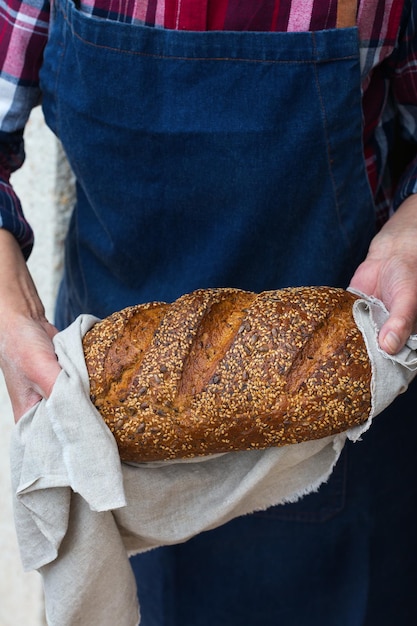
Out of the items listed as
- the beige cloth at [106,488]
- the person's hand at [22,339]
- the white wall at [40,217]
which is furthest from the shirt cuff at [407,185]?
the white wall at [40,217]

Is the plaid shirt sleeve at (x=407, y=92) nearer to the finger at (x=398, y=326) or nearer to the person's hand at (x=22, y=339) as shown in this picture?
the finger at (x=398, y=326)

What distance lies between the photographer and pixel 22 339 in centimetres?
130

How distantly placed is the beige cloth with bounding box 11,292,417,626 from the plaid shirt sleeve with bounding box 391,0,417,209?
0.33 metres

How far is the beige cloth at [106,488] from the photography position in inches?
47.3

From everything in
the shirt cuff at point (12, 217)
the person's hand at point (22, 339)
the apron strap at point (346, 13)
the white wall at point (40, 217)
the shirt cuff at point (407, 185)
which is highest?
the apron strap at point (346, 13)

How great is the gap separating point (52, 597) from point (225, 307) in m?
0.56

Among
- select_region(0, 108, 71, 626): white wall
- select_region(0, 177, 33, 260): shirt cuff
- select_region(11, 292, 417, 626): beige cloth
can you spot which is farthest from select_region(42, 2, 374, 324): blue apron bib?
select_region(0, 108, 71, 626): white wall

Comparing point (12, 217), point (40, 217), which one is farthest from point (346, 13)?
point (40, 217)

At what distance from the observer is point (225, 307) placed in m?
1.30

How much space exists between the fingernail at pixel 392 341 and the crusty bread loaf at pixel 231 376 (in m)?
0.05

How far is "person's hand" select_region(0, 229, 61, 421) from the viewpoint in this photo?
125 cm

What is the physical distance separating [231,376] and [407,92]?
63cm

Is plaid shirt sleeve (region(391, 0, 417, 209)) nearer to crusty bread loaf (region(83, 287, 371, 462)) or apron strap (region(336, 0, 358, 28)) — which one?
apron strap (region(336, 0, 358, 28))

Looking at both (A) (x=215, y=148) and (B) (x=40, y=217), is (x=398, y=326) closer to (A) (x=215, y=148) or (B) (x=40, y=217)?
(A) (x=215, y=148)
